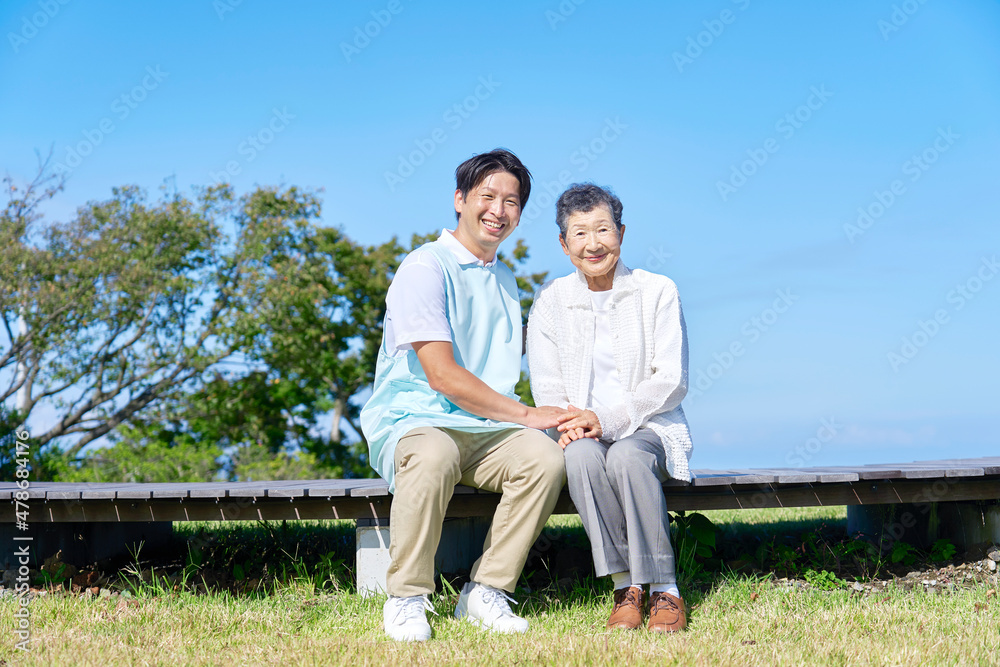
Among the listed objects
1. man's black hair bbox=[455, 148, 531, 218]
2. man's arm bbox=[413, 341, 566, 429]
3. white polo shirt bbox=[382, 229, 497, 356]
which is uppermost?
man's black hair bbox=[455, 148, 531, 218]

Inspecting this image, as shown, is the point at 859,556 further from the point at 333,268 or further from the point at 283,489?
the point at 333,268

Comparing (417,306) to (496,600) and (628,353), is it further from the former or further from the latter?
(496,600)

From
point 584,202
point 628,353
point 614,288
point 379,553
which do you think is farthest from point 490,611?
A: point 584,202

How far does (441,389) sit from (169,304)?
37.1 feet

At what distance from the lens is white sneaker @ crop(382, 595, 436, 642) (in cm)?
302

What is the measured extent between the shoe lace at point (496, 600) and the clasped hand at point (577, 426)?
25.8 inches

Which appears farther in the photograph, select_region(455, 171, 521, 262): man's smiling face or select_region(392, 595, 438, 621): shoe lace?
select_region(455, 171, 521, 262): man's smiling face

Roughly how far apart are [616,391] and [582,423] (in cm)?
30

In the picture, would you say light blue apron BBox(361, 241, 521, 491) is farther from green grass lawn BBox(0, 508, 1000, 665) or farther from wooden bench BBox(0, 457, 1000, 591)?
green grass lawn BBox(0, 508, 1000, 665)

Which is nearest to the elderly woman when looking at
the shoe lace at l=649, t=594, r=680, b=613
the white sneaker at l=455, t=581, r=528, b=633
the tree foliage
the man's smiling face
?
the shoe lace at l=649, t=594, r=680, b=613

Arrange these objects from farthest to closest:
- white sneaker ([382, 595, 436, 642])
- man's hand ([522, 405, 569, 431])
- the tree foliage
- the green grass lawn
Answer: the tree foliage → man's hand ([522, 405, 569, 431]) → white sneaker ([382, 595, 436, 642]) → the green grass lawn

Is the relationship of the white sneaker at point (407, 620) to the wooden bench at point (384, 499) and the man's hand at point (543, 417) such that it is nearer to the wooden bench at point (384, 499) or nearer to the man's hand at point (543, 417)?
the wooden bench at point (384, 499)

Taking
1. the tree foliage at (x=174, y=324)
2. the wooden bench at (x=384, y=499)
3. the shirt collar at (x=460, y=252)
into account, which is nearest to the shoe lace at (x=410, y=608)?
the wooden bench at (x=384, y=499)

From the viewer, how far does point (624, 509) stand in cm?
320
